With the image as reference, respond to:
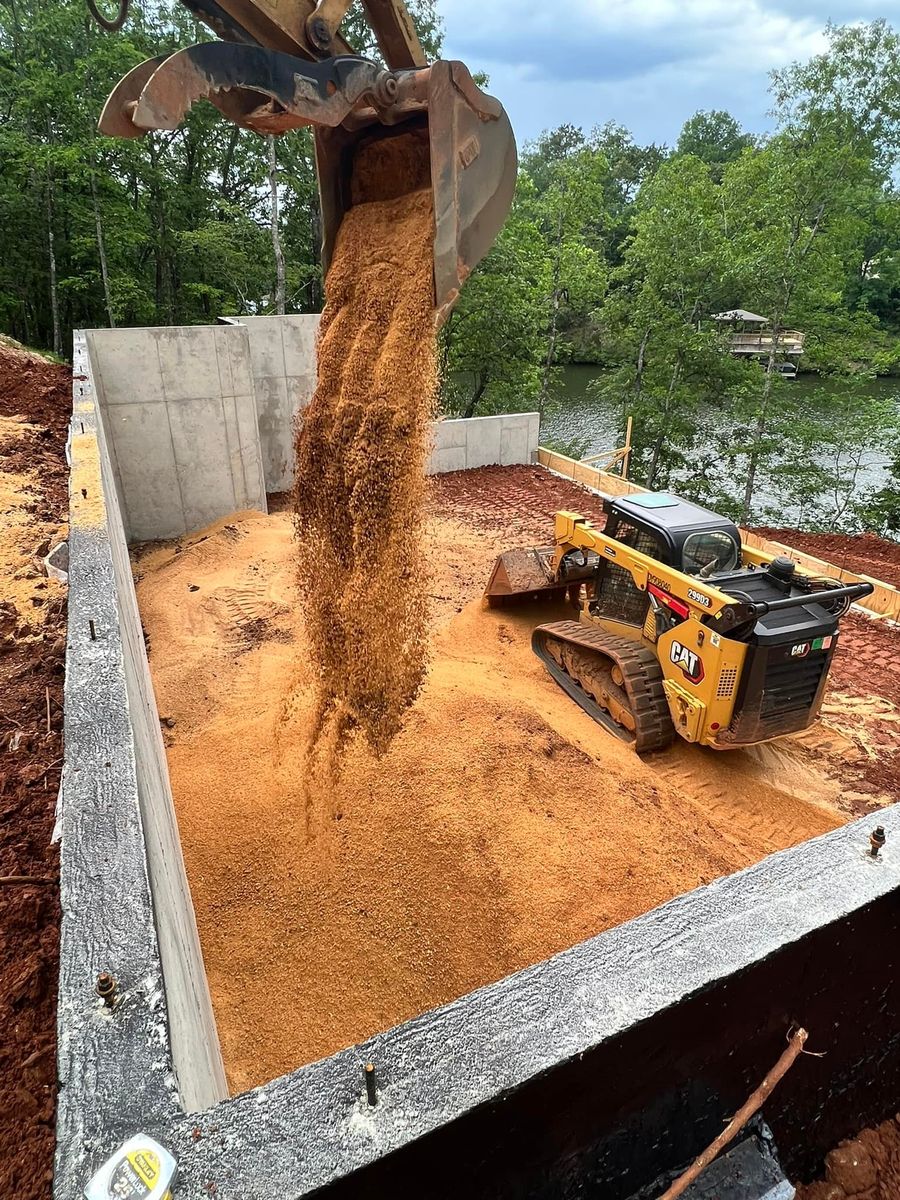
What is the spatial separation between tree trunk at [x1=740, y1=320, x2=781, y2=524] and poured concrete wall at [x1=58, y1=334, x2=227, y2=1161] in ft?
49.7

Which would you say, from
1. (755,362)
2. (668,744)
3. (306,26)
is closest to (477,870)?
(668,744)

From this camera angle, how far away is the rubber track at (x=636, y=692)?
18.5ft

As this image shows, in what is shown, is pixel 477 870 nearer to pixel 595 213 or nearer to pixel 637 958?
pixel 637 958

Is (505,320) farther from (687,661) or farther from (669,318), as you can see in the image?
(687,661)

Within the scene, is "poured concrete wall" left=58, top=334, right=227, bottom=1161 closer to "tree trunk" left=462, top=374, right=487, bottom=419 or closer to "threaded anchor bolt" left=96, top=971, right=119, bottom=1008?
"threaded anchor bolt" left=96, top=971, right=119, bottom=1008

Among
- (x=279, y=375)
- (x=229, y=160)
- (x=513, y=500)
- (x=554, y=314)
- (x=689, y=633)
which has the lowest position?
(x=513, y=500)

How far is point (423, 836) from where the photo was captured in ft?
14.4

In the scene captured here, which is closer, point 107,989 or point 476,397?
point 107,989

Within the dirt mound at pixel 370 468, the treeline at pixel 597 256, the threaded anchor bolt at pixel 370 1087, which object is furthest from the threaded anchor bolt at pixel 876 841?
the treeline at pixel 597 256

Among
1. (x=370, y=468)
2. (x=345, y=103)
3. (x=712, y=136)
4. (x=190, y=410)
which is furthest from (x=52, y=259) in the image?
(x=712, y=136)

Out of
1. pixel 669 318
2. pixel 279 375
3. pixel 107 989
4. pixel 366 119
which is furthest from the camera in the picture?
pixel 669 318

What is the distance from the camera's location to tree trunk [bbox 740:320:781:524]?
15.0 meters

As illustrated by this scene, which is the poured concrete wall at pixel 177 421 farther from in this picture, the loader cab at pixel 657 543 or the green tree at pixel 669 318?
the green tree at pixel 669 318

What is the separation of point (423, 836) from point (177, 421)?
7807 millimetres
